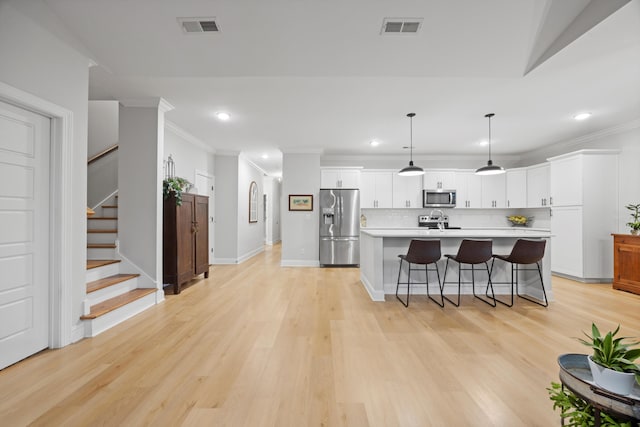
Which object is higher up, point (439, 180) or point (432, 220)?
point (439, 180)

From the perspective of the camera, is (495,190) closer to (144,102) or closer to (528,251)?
(528,251)

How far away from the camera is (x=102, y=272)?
3.44 meters

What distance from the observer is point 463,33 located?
2494 millimetres

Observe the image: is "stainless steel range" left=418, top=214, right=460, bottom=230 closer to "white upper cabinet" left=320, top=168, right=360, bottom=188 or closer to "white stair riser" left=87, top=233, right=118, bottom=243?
"white upper cabinet" left=320, top=168, right=360, bottom=188

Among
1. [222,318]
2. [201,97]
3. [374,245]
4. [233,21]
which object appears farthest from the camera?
[374,245]

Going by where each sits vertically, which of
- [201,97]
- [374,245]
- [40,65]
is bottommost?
[374,245]

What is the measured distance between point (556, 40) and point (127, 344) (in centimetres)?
467

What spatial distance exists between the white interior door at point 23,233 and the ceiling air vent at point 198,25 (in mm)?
1401

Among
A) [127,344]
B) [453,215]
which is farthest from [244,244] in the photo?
[453,215]

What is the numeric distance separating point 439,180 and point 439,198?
1.43ft

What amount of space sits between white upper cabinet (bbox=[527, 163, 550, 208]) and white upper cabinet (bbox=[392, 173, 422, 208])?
2329mm

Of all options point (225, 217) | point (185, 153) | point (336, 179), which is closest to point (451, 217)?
point (336, 179)

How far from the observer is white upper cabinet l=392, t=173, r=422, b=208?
A: 6.73 m

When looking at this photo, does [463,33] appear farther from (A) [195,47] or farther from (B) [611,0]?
(A) [195,47]
